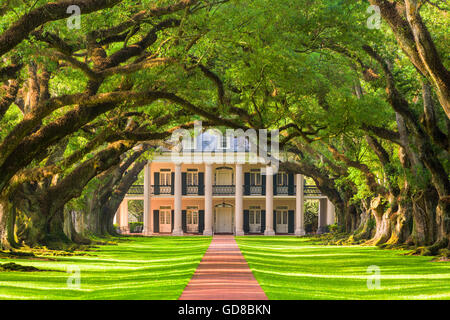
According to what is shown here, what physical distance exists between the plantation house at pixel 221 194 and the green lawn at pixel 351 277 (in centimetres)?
3313

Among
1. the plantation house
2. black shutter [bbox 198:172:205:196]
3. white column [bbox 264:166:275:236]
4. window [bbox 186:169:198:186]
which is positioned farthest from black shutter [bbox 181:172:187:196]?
white column [bbox 264:166:275:236]

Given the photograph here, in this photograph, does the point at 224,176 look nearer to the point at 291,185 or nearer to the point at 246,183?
the point at 246,183

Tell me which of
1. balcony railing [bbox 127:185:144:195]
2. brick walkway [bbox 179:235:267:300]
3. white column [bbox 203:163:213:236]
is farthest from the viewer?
balcony railing [bbox 127:185:144:195]

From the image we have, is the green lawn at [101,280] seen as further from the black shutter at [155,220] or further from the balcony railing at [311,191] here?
the balcony railing at [311,191]

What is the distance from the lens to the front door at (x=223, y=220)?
62969mm

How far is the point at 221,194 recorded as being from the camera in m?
61.8

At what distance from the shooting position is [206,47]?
18.5m

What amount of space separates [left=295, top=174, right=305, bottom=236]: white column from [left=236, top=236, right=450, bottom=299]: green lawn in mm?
31429

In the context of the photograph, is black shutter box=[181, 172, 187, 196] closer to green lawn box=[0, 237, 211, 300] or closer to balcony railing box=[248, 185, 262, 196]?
balcony railing box=[248, 185, 262, 196]

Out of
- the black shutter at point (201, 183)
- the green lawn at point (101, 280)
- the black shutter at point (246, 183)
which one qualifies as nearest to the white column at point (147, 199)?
the black shutter at point (201, 183)

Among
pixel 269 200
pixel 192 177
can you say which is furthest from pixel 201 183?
pixel 269 200

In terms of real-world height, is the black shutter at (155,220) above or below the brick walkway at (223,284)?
above

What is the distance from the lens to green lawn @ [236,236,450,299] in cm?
1443
